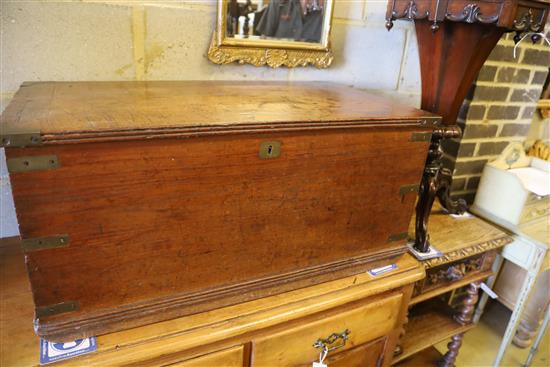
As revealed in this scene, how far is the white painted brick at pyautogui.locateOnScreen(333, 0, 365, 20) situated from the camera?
1.33 m

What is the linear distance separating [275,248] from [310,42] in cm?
73

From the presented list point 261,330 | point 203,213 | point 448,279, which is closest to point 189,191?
point 203,213

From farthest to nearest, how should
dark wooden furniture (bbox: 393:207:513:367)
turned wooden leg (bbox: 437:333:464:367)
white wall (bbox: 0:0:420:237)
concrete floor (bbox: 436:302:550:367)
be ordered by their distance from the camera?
1. concrete floor (bbox: 436:302:550:367)
2. turned wooden leg (bbox: 437:333:464:367)
3. dark wooden furniture (bbox: 393:207:513:367)
4. white wall (bbox: 0:0:420:237)

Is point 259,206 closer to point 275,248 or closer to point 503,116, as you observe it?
point 275,248

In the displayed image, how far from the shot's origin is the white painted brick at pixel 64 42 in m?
0.98

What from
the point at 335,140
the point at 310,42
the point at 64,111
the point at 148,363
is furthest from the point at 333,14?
the point at 148,363

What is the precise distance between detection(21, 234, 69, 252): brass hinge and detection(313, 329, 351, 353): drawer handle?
0.69 m

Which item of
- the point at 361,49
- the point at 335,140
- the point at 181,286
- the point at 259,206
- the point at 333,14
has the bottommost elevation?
the point at 181,286

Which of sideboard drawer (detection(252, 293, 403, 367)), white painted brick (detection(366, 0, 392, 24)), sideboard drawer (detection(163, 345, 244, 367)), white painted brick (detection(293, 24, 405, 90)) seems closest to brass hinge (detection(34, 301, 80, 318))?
sideboard drawer (detection(163, 345, 244, 367))

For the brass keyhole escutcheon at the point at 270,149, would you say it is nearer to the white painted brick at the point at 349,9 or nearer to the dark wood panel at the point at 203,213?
the dark wood panel at the point at 203,213

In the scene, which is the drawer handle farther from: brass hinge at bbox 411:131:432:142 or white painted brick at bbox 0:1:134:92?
white painted brick at bbox 0:1:134:92

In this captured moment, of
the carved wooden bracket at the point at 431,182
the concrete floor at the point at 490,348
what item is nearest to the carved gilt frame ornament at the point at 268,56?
the carved wooden bracket at the point at 431,182

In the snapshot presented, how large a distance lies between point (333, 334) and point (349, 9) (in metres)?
1.05

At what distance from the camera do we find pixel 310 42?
1314 millimetres
